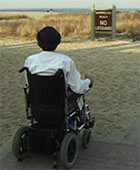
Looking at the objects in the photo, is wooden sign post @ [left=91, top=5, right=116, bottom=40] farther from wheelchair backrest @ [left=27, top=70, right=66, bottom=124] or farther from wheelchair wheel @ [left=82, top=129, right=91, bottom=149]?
wheelchair backrest @ [left=27, top=70, right=66, bottom=124]

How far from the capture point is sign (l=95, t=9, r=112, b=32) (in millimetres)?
15320

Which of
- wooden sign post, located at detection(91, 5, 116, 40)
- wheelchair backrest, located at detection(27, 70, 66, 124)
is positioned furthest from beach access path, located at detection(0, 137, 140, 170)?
wooden sign post, located at detection(91, 5, 116, 40)

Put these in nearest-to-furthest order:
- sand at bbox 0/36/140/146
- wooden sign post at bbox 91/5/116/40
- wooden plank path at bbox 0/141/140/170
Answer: wooden plank path at bbox 0/141/140/170 < sand at bbox 0/36/140/146 < wooden sign post at bbox 91/5/116/40

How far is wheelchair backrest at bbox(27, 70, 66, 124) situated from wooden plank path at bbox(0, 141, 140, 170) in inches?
17.1

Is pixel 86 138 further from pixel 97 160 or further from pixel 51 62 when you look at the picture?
pixel 51 62

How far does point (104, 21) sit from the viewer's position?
50.9 feet

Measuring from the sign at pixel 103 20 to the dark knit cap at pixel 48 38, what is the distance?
12.3 meters

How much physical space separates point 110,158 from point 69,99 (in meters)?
0.76

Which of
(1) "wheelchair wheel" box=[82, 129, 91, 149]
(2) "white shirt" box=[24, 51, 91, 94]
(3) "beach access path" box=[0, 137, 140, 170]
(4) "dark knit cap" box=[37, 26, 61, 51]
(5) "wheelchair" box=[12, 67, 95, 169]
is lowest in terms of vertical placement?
(3) "beach access path" box=[0, 137, 140, 170]

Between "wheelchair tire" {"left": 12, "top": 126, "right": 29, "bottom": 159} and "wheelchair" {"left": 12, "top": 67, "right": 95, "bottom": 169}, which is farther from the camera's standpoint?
"wheelchair tire" {"left": 12, "top": 126, "right": 29, "bottom": 159}

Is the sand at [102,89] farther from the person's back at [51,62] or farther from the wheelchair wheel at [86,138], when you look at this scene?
the person's back at [51,62]

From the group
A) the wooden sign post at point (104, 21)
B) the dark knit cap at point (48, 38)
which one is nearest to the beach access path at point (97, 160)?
the dark knit cap at point (48, 38)

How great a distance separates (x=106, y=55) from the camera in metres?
10.9

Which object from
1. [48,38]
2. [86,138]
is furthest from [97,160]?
[48,38]
